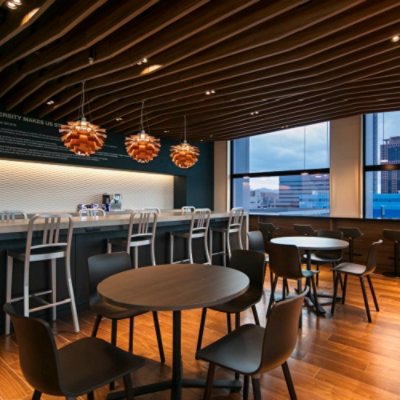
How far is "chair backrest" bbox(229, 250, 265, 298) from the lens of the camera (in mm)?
2518

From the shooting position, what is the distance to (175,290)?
1.75 metres

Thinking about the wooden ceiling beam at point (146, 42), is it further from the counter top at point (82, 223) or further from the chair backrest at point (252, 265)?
the chair backrest at point (252, 265)

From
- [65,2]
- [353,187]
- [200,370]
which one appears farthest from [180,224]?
[353,187]

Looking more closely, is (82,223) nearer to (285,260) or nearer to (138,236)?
(138,236)

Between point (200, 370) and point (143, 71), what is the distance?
3.43 meters

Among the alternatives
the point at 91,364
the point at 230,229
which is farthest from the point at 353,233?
the point at 91,364

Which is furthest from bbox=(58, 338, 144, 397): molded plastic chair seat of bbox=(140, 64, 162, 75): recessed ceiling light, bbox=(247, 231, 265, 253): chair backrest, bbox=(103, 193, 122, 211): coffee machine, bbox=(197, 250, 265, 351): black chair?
bbox=(103, 193, 122, 211): coffee machine

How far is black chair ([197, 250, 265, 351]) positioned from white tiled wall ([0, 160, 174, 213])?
505cm

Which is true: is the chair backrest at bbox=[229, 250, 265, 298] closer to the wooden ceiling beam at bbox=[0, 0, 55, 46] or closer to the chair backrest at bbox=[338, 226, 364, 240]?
the wooden ceiling beam at bbox=[0, 0, 55, 46]

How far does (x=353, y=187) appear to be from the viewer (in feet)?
22.5

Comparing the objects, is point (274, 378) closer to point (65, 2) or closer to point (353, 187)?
point (65, 2)

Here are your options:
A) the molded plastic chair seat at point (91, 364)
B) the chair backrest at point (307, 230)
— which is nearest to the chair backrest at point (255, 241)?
the chair backrest at point (307, 230)

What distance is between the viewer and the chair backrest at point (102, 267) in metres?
2.33

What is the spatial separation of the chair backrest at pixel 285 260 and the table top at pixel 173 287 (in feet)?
3.82
